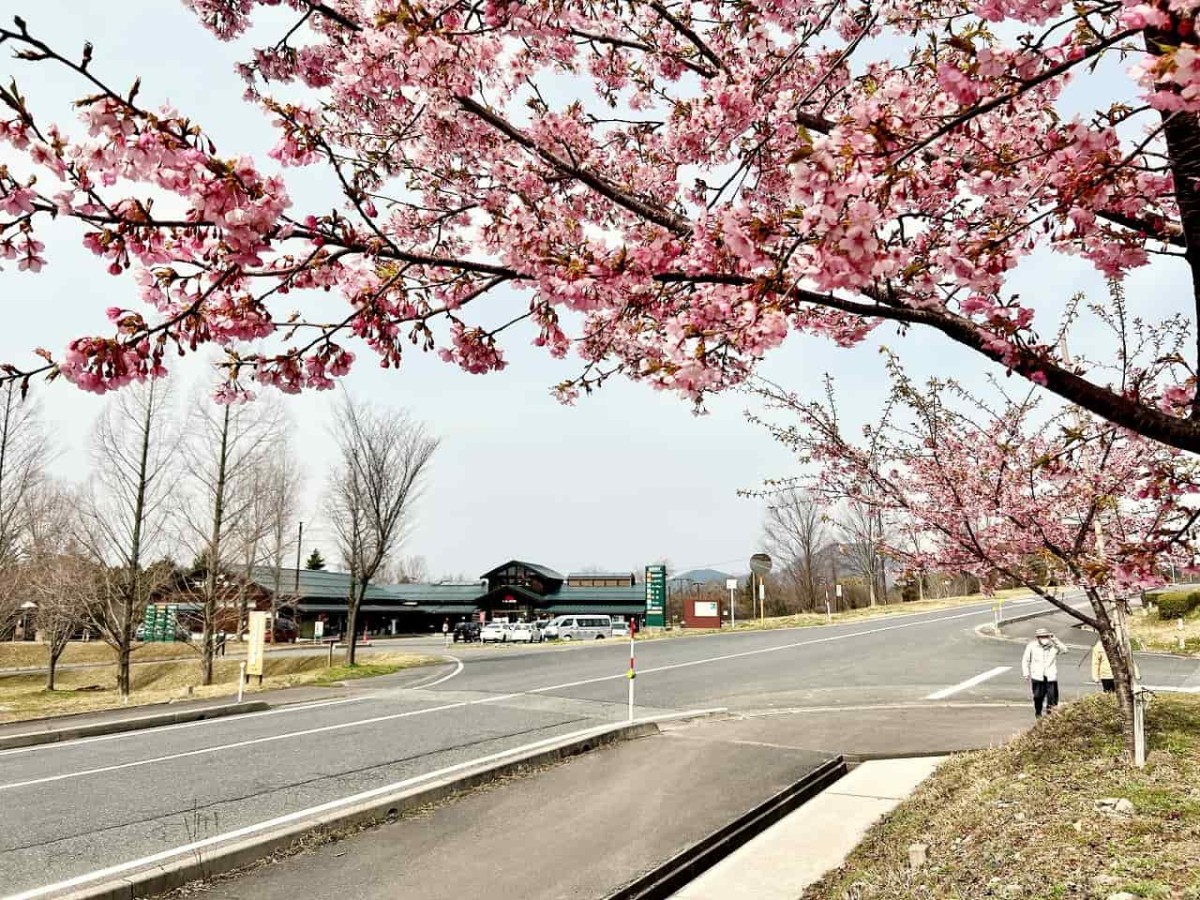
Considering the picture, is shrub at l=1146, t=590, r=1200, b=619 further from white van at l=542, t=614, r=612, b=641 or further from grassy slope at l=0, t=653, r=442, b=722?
grassy slope at l=0, t=653, r=442, b=722

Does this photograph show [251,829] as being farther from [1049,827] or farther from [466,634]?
[466,634]

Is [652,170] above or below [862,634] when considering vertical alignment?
above

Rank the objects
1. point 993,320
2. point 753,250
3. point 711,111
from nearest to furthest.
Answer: point 753,250 → point 993,320 → point 711,111

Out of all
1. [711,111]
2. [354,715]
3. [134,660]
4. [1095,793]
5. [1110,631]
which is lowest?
[134,660]

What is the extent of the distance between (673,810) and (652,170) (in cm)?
536

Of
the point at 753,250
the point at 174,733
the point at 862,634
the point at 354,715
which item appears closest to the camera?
the point at 753,250

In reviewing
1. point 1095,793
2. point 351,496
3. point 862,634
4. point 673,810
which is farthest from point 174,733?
point 862,634

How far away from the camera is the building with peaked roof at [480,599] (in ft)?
167

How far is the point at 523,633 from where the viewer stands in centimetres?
3650

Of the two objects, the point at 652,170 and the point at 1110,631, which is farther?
the point at 1110,631

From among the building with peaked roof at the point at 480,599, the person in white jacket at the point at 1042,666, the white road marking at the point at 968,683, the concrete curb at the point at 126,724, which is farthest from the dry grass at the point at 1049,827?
the building with peaked roof at the point at 480,599

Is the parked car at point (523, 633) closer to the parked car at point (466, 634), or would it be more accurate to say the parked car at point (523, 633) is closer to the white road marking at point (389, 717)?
the parked car at point (466, 634)

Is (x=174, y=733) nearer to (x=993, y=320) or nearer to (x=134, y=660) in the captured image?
(x=993, y=320)

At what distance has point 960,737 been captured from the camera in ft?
32.0
